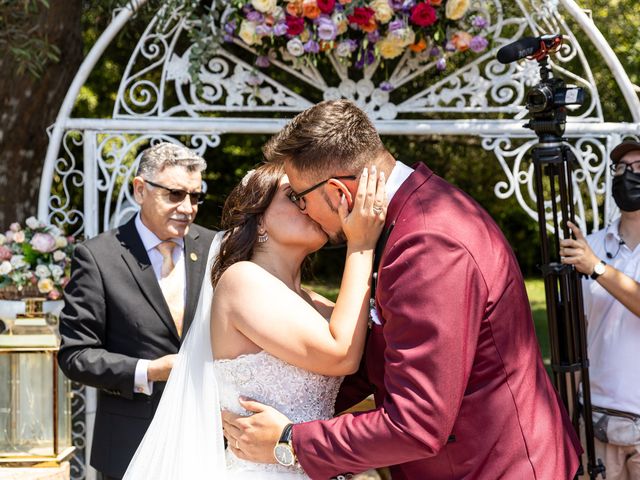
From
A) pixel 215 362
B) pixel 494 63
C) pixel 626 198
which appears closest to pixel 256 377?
pixel 215 362

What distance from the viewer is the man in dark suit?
387 centimetres

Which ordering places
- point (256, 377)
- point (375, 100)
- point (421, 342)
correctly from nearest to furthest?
point (421, 342), point (256, 377), point (375, 100)

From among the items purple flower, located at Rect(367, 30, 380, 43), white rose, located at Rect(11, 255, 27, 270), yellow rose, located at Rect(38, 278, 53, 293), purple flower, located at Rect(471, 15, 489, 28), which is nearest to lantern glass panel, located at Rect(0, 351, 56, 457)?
yellow rose, located at Rect(38, 278, 53, 293)

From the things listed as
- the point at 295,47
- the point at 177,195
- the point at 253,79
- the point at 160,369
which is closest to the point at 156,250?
the point at 177,195

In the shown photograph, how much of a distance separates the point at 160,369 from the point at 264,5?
2122 millimetres

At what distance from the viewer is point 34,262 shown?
473cm

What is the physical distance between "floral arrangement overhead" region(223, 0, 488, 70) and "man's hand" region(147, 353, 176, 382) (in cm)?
197

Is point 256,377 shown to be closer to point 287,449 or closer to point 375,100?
point 287,449

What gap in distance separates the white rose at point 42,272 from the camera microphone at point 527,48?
2.63m

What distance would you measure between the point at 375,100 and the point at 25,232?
6.78 ft

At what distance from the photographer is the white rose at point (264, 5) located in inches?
191

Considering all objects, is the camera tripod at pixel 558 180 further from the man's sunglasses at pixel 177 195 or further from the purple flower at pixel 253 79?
the purple flower at pixel 253 79

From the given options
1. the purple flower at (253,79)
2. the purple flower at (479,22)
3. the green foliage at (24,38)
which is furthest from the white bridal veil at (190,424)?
the green foliage at (24,38)

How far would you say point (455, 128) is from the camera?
5234mm
